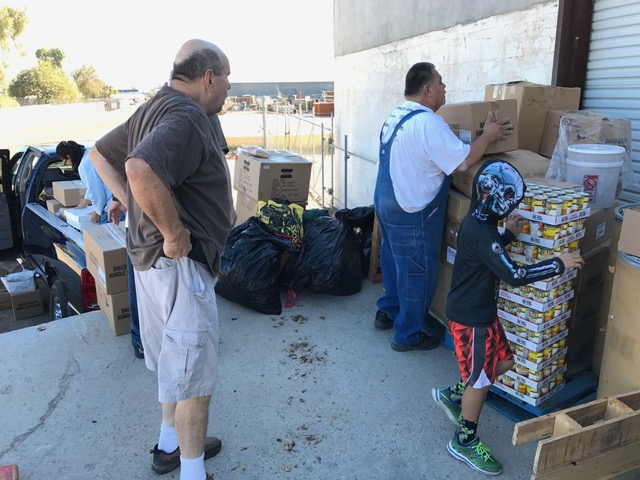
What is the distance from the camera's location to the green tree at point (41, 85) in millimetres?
45875

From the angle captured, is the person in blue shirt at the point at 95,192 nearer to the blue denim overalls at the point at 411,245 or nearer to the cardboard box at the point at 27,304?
the cardboard box at the point at 27,304

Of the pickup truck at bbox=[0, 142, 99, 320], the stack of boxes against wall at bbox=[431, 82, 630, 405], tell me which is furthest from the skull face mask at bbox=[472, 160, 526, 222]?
the pickup truck at bbox=[0, 142, 99, 320]

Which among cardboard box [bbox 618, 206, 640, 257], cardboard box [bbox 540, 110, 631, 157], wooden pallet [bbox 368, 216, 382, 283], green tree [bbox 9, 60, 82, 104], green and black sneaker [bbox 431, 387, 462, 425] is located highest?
green tree [bbox 9, 60, 82, 104]

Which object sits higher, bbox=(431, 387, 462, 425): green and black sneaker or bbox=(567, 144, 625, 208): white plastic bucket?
bbox=(567, 144, 625, 208): white plastic bucket

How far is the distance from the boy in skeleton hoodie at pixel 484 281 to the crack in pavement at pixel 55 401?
220 cm

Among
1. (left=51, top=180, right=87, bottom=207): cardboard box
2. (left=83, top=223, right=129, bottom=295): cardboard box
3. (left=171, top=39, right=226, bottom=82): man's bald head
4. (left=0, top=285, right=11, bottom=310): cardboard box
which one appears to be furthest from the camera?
(left=0, top=285, right=11, bottom=310): cardboard box

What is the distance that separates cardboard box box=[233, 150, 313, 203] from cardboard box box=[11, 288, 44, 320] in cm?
238

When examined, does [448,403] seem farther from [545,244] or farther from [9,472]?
[9,472]

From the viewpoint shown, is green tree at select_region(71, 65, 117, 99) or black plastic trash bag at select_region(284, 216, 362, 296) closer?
black plastic trash bag at select_region(284, 216, 362, 296)

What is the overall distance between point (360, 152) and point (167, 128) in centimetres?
580

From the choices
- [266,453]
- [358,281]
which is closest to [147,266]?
[266,453]

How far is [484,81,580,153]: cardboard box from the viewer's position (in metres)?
3.21

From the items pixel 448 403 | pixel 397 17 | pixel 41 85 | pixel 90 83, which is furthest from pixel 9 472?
pixel 90 83

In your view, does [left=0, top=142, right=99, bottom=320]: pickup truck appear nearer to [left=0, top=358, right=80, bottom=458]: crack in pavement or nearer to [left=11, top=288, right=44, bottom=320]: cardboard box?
[left=11, top=288, right=44, bottom=320]: cardboard box
